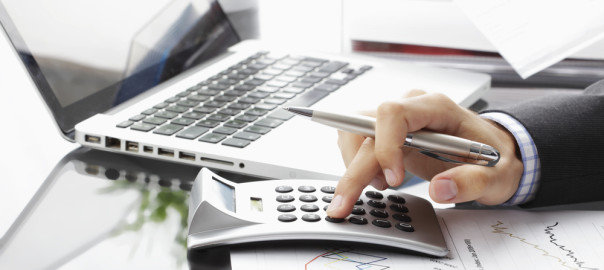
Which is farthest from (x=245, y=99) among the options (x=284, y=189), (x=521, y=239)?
(x=521, y=239)

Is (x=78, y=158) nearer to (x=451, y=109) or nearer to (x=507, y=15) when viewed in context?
(x=451, y=109)

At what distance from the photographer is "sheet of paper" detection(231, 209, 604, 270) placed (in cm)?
50

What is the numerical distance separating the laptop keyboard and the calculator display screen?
120 millimetres

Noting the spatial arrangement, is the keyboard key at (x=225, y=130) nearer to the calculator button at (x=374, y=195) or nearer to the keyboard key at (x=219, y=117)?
the keyboard key at (x=219, y=117)

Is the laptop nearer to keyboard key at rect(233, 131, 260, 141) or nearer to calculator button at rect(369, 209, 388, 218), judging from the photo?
keyboard key at rect(233, 131, 260, 141)

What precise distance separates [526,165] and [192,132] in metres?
0.33

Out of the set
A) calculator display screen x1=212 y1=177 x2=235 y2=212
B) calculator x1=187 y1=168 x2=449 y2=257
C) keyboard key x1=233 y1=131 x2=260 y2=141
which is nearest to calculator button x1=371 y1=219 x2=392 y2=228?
calculator x1=187 y1=168 x2=449 y2=257

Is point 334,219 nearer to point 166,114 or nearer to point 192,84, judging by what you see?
point 166,114

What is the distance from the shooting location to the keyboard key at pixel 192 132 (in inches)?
28.5

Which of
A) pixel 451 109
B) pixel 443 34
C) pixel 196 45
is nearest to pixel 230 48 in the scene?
pixel 196 45

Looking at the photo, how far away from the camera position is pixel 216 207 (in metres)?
0.53

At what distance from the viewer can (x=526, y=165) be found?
2.05 ft

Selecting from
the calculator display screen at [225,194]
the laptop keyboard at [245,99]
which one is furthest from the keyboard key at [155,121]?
the calculator display screen at [225,194]

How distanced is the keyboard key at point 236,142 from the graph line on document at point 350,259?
21 cm
